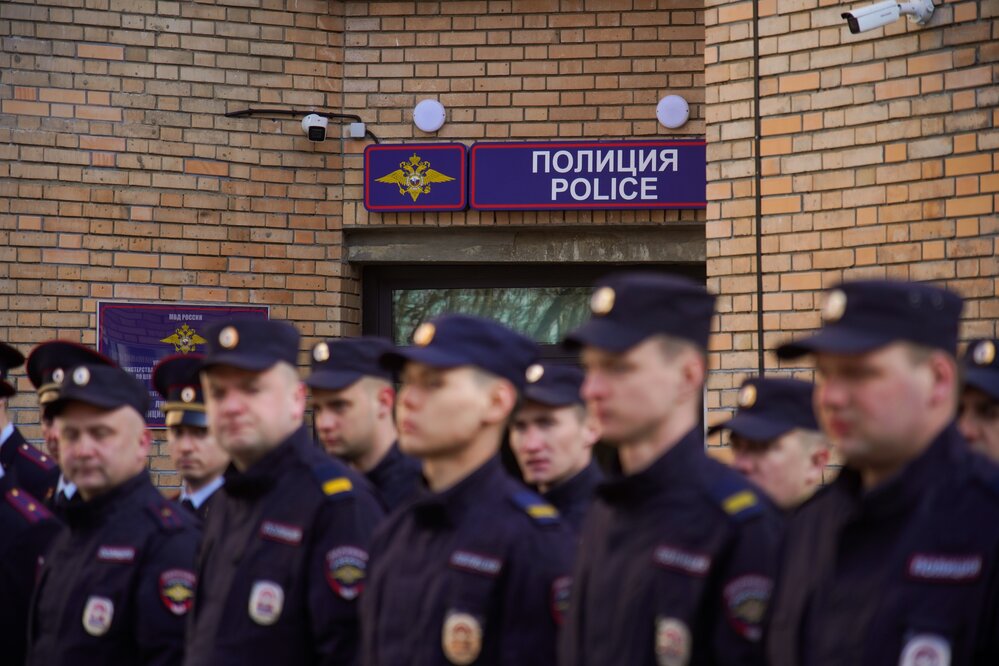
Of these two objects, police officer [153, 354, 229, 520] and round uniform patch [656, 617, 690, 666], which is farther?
police officer [153, 354, 229, 520]

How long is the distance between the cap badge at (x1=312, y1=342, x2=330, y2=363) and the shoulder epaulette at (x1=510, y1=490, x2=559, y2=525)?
2.11m

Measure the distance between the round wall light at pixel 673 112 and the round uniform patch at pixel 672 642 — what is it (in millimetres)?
6151

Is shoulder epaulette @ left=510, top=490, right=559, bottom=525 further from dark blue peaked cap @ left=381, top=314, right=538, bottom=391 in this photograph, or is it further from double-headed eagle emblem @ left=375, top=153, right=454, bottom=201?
double-headed eagle emblem @ left=375, top=153, right=454, bottom=201

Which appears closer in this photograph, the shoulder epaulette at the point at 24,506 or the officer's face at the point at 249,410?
the officer's face at the point at 249,410

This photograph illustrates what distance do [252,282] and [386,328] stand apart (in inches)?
37.7

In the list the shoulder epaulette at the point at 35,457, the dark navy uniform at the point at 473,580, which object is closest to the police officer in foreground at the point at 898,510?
the dark navy uniform at the point at 473,580

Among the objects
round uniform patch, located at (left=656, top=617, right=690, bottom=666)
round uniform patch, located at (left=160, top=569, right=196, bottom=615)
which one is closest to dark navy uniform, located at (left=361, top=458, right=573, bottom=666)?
round uniform patch, located at (left=656, top=617, right=690, bottom=666)

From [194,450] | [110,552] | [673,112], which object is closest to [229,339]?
[110,552]

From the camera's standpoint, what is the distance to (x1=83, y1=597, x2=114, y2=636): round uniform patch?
474 cm

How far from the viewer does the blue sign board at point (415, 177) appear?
929cm

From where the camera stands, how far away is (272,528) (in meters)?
4.39

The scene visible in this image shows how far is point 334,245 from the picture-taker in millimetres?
9445

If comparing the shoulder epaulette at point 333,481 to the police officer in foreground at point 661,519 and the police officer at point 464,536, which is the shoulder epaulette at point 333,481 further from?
the police officer in foreground at point 661,519

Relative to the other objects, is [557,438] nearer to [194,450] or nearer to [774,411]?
[774,411]
